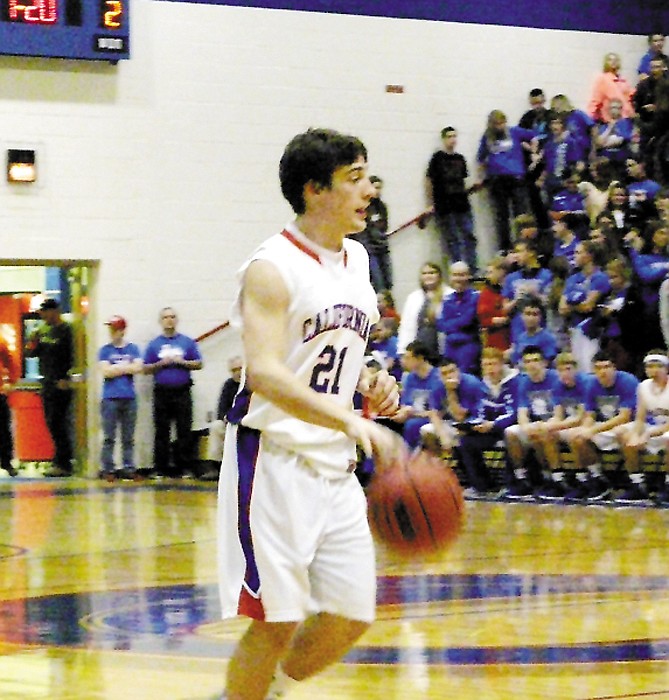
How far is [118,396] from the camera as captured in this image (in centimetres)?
1442

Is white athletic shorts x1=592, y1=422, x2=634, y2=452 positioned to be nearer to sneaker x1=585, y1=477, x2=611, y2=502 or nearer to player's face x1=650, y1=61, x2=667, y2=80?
sneaker x1=585, y1=477, x2=611, y2=502

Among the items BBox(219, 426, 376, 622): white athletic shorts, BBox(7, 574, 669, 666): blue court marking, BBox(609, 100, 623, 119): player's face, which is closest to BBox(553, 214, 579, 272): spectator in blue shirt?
BBox(609, 100, 623, 119): player's face

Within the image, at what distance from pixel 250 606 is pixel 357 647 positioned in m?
2.02

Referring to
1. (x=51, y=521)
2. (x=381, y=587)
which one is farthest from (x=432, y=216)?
(x=381, y=587)

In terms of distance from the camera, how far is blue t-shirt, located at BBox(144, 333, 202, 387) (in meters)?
14.5

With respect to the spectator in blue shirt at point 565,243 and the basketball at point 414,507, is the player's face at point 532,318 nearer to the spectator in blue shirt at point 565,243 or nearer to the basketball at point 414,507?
the spectator in blue shirt at point 565,243

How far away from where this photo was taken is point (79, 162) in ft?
48.2

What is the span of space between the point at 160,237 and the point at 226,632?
9290 millimetres

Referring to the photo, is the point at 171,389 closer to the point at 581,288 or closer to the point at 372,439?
the point at 581,288

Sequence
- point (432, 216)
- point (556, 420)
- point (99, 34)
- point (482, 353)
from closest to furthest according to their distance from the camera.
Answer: point (556, 420)
point (482, 353)
point (99, 34)
point (432, 216)

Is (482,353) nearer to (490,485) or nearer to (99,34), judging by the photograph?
(490,485)

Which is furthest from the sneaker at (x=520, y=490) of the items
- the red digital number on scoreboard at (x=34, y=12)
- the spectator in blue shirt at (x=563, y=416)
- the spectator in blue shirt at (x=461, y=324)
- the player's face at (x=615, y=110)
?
the red digital number on scoreboard at (x=34, y=12)

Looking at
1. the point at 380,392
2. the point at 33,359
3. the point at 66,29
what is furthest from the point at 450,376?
the point at 380,392

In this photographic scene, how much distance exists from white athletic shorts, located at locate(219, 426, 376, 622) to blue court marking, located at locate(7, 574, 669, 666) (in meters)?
1.61
